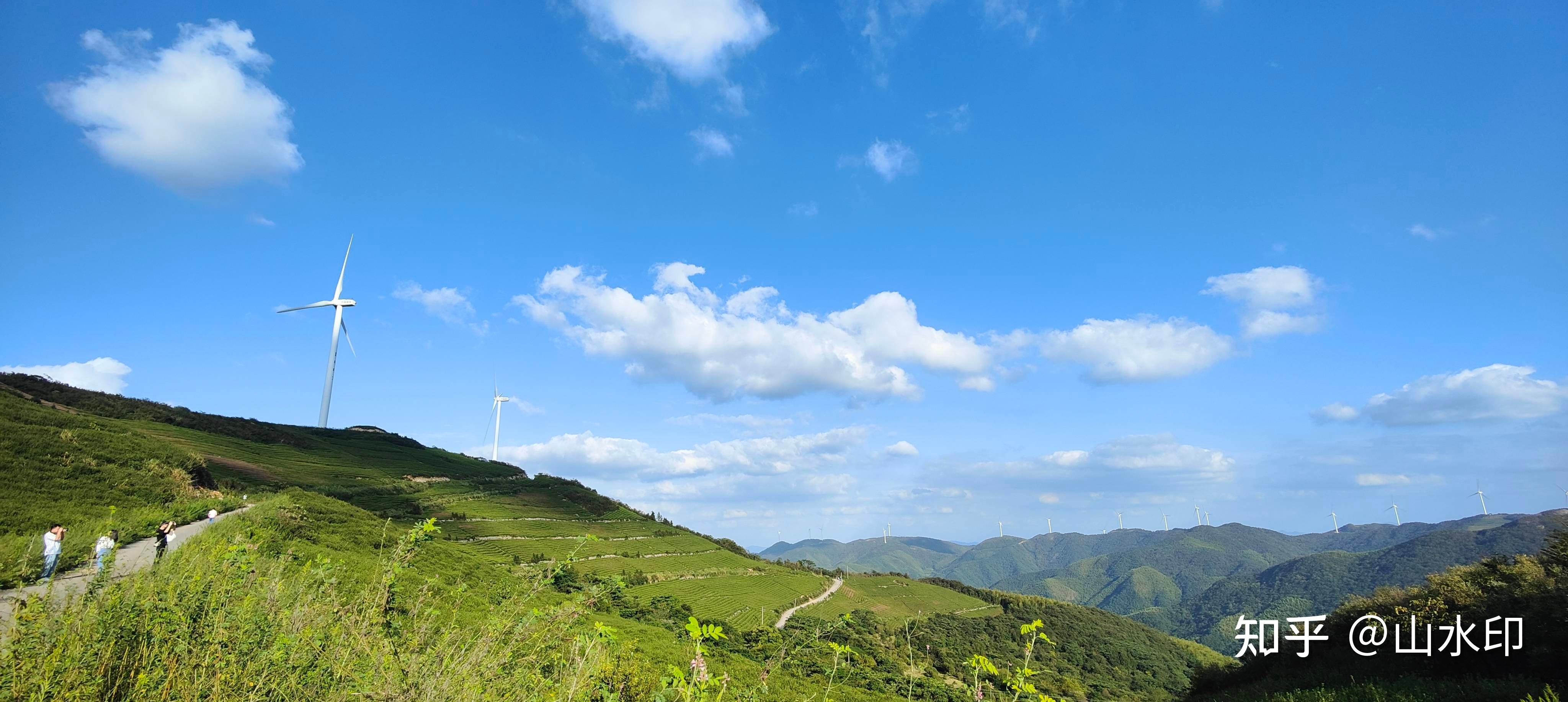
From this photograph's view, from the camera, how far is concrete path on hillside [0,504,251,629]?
834 cm

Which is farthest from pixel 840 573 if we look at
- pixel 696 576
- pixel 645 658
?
pixel 645 658

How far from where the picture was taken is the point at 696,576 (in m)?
72.2

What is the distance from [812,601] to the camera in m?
84.3

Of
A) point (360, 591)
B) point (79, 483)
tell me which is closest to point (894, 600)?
point (79, 483)

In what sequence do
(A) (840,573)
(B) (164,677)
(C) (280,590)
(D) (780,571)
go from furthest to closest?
(A) (840,573), (D) (780,571), (C) (280,590), (B) (164,677)

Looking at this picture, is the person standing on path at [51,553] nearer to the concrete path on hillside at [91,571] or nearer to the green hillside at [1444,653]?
the concrete path on hillside at [91,571]

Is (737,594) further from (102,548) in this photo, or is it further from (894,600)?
(102,548)

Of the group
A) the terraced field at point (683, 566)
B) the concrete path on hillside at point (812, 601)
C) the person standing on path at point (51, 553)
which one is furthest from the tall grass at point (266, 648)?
the concrete path on hillside at point (812, 601)

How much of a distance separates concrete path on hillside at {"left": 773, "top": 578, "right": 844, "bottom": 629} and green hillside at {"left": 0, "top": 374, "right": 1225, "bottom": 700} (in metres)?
1.75

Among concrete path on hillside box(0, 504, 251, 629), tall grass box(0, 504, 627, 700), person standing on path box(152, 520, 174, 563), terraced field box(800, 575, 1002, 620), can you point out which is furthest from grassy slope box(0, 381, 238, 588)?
terraced field box(800, 575, 1002, 620)

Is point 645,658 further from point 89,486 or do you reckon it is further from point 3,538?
point 89,486

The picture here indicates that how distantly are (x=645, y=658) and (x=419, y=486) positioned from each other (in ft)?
230

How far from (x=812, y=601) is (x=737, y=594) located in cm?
1805

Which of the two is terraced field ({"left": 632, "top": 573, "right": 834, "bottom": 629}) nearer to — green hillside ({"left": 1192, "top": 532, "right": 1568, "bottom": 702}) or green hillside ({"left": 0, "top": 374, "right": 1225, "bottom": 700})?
green hillside ({"left": 0, "top": 374, "right": 1225, "bottom": 700})
